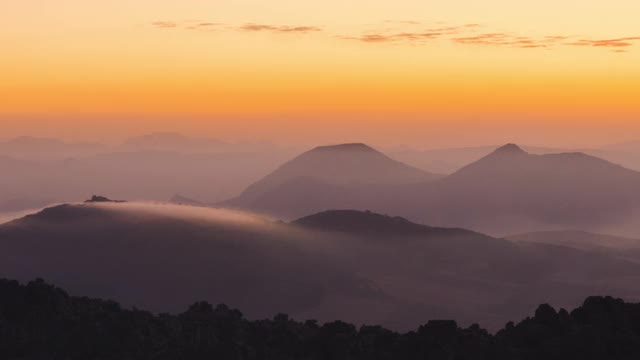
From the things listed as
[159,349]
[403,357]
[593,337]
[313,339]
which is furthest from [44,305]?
[593,337]

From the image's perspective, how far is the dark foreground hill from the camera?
140 feet

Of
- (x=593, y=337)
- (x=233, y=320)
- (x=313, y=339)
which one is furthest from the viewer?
(x=233, y=320)

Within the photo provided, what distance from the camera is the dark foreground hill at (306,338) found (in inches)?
1684

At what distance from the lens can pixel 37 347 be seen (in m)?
47.8

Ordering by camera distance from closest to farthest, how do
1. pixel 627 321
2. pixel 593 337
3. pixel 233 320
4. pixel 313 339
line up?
1. pixel 593 337
2. pixel 627 321
3. pixel 313 339
4. pixel 233 320

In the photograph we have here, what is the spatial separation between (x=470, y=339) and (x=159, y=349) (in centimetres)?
1613

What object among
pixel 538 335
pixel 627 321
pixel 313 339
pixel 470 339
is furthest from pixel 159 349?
pixel 627 321

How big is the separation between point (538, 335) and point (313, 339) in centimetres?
1156

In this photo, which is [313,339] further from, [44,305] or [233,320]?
[44,305]

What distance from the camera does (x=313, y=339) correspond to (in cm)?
4750

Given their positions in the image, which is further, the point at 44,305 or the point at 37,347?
the point at 44,305

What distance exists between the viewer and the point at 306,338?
158ft

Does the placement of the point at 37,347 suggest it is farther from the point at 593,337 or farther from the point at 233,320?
the point at 593,337

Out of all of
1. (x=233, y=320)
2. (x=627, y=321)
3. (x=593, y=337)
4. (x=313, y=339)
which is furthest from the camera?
(x=233, y=320)
